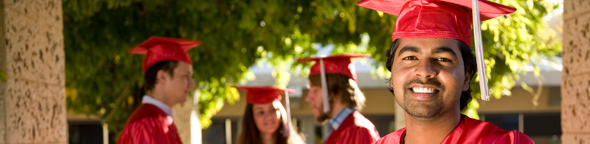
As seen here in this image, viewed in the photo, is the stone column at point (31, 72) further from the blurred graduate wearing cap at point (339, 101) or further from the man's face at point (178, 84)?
the blurred graduate wearing cap at point (339, 101)

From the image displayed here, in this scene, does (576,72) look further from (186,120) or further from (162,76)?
(186,120)

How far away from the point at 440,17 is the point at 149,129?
2.60 meters

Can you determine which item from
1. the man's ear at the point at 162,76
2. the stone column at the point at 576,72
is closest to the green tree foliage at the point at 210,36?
the man's ear at the point at 162,76

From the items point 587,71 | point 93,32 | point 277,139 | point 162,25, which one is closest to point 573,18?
point 587,71

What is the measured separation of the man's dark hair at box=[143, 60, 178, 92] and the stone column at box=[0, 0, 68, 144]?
0.98 m

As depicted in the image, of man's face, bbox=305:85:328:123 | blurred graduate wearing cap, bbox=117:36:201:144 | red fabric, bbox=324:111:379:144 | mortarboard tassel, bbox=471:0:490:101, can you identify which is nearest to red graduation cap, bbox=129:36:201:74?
blurred graduate wearing cap, bbox=117:36:201:144

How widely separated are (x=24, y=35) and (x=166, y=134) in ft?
4.54

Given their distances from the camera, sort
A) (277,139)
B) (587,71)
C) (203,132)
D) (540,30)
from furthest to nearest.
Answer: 1. (203,132)
2. (540,30)
3. (277,139)
4. (587,71)

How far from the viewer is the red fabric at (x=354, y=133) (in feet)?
13.9

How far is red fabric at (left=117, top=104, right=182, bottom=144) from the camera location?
14.7 feet

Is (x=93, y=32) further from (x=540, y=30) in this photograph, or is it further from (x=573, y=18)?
(x=573, y=18)

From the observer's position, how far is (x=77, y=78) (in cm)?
844

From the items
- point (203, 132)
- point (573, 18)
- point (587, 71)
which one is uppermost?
point (573, 18)

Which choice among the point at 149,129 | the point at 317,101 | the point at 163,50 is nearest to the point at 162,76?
the point at 163,50
